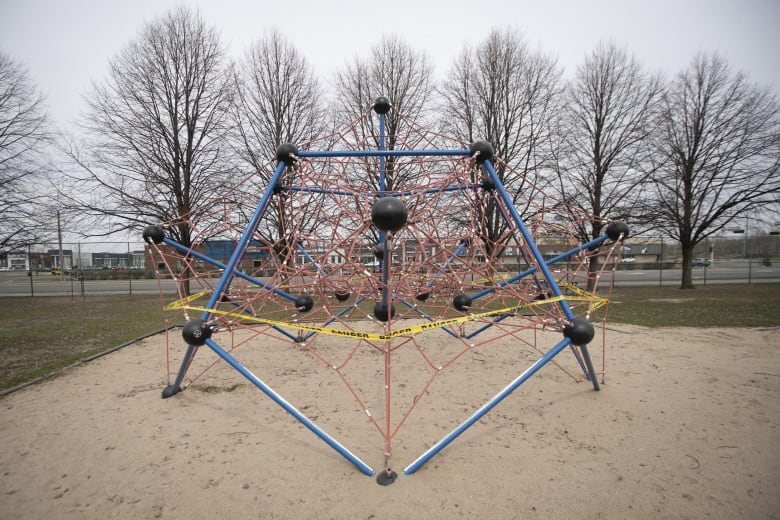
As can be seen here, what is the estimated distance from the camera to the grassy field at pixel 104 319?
6520 millimetres

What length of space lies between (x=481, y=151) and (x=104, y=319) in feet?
39.0

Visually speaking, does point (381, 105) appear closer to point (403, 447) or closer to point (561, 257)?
point (561, 257)

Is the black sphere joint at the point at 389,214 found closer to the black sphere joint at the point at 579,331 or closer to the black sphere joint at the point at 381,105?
the black sphere joint at the point at 579,331

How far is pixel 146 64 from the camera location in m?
14.0

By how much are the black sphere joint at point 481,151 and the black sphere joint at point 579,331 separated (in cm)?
195

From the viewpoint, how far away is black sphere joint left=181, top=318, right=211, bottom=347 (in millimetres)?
3527

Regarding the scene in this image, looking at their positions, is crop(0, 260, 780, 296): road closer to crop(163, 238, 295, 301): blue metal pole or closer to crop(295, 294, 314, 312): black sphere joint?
crop(295, 294, 314, 312): black sphere joint

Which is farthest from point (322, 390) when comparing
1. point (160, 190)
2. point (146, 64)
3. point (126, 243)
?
point (126, 243)

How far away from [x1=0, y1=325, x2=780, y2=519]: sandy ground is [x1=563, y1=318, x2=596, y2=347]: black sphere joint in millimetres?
1006

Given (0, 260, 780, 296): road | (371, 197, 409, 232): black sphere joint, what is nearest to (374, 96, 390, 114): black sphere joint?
(371, 197, 409, 232): black sphere joint

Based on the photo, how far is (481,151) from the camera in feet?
12.8

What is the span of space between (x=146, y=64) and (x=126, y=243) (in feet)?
30.7

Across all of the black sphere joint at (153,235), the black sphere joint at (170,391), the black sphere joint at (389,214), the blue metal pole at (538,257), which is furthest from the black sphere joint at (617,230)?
the black sphere joint at (170,391)

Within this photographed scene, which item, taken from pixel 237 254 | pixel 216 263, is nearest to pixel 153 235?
pixel 216 263
